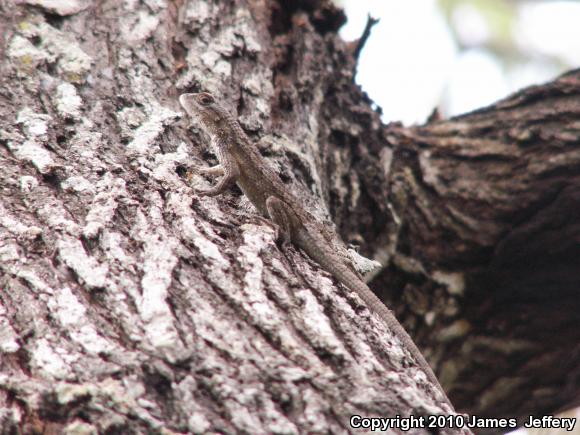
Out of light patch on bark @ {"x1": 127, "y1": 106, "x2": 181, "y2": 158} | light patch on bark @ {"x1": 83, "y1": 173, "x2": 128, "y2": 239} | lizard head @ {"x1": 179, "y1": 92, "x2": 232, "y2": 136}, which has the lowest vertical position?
light patch on bark @ {"x1": 83, "y1": 173, "x2": 128, "y2": 239}

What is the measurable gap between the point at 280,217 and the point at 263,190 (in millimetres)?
406

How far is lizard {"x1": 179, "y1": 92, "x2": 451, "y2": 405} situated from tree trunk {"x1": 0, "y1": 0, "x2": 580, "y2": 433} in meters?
0.11

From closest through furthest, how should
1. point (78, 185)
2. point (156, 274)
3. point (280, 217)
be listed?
point (156, 274) → point (78, 185) → point (280, 217)

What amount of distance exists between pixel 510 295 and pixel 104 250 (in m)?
2.99

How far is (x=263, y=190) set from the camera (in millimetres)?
3752

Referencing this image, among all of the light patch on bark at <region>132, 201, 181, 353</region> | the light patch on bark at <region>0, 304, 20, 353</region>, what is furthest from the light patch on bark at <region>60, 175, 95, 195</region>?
the light patch on bark at <region>0, 304, 20, 353</region>

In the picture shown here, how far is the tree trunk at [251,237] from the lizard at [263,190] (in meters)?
0.11

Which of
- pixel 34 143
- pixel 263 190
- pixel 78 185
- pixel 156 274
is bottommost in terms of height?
pixel 156 274

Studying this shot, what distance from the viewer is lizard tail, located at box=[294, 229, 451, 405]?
2803 millimetres

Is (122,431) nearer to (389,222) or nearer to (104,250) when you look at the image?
(104,250)

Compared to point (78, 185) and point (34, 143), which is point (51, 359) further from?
point (34, 143)

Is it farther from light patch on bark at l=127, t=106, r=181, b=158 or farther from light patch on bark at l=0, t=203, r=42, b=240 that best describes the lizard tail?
light patch on bark at l=0, t=203, r=42, b=240

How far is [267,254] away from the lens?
2.65 meters

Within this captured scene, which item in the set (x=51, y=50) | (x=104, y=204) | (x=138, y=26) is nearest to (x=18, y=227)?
(x=104, y=204)
